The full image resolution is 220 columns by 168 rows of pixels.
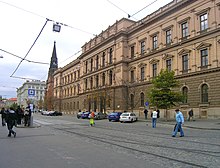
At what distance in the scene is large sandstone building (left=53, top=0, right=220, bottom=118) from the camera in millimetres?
36062

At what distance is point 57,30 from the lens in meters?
18.3

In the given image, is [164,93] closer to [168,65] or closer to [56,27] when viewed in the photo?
[168,65]

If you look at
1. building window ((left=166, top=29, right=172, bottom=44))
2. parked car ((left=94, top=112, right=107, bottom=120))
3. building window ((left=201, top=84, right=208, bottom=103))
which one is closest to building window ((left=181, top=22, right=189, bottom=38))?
building window ((left=166, top=29, right=172, bottom=44))

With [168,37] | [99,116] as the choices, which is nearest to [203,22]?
[168,37]

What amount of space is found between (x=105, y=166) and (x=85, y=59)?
2793 inches

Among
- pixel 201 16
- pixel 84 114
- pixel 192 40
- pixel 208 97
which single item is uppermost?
pixel 201 16

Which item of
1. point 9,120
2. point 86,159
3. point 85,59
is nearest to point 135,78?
point 85,59

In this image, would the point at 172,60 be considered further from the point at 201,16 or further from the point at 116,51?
the point at 116,51

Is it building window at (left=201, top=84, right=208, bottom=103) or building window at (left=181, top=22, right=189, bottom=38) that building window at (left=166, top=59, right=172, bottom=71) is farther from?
building window at (left=201, top=84, right=208, bottom=103)

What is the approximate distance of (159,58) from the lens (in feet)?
153

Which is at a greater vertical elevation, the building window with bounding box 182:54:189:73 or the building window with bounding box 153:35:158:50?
the building window with bounding box 153:35:158:50

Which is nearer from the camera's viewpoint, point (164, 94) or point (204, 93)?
point (164, 94)

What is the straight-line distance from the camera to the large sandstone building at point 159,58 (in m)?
36.1

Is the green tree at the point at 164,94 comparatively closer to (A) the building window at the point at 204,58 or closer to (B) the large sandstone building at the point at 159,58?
(B) the large sandstone building at the point at 159,58
